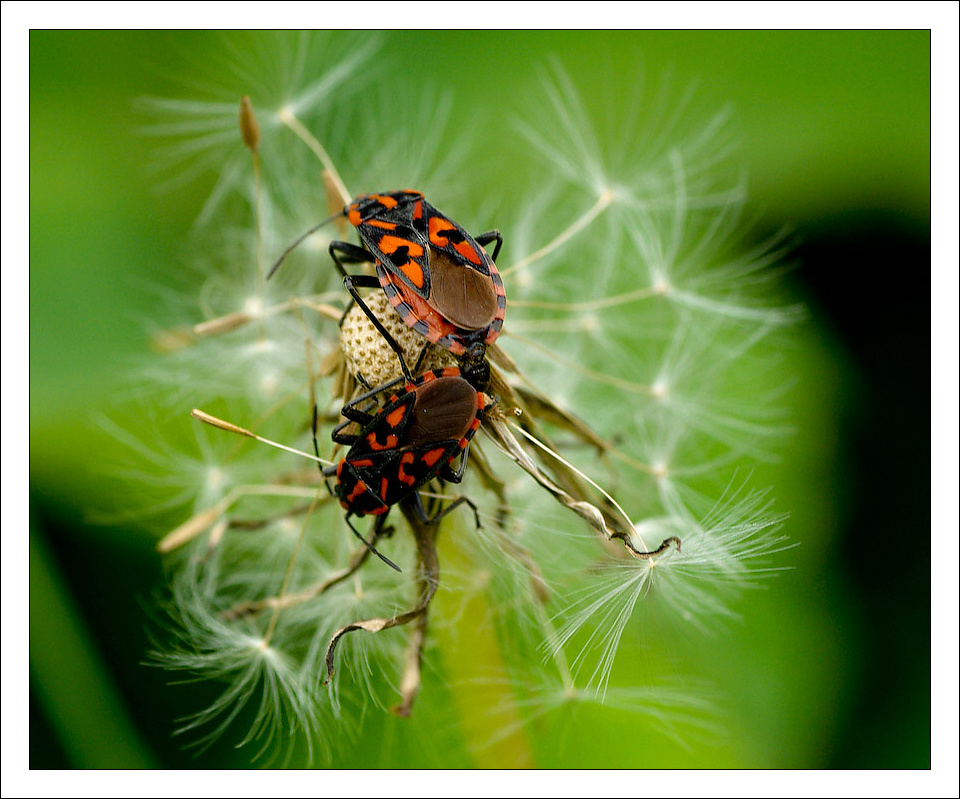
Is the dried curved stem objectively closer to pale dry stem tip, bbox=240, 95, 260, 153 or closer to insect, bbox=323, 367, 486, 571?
insect, bbox=323, 367, 486, 571

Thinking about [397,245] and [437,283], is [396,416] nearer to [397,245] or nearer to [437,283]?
[437,283]

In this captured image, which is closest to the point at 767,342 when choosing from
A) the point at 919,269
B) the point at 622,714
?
the point at 919,269

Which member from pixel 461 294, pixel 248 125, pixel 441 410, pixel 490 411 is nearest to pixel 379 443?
pixel 441 410

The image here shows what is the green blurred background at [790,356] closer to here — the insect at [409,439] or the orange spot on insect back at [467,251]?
the insect at [409,439]

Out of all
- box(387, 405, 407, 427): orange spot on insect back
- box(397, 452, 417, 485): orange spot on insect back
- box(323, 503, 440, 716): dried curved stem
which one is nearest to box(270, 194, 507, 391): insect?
box(387, 405, 407, 427): orange spot on insect back

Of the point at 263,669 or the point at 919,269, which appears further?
the point at 919,269

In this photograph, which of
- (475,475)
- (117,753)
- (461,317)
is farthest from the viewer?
(117,753)

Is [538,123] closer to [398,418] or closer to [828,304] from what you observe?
[828,304]

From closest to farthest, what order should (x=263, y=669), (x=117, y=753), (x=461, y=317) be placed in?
1. (x=461, y=317)
2. (x=263, y=669)
3. (x=117, y=753)
